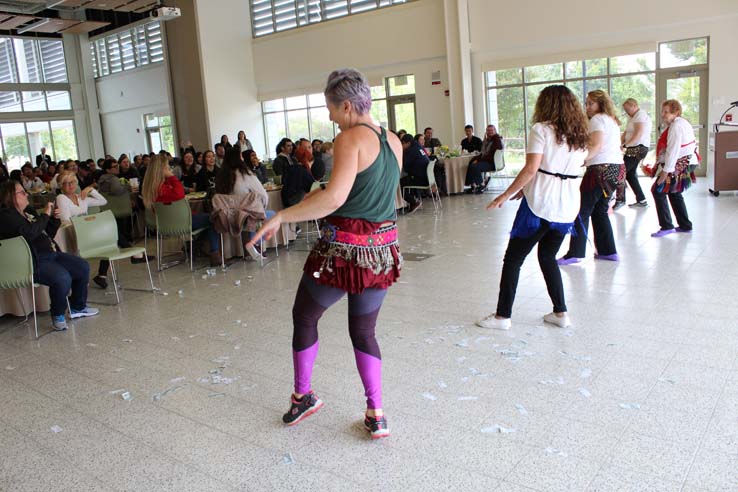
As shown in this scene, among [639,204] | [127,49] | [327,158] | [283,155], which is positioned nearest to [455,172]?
[327,158]

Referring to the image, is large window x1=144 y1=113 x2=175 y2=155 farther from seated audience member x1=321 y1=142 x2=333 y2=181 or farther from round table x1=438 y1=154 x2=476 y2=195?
round table x1=438 y1=154 x2=476 y2=195

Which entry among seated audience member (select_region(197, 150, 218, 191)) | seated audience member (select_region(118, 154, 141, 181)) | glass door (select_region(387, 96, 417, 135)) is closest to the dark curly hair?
seated audience member (select_region(197, 150, 218, 191))

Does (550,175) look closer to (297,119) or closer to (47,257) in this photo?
(47,257)

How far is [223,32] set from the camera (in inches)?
692

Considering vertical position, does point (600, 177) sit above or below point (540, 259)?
above

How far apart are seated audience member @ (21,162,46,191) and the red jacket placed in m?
5.55

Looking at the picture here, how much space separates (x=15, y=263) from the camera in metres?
4.61

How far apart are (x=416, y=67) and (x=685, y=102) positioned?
608cm

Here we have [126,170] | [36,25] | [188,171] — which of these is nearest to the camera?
[188,171]

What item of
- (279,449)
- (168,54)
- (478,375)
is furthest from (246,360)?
(168,54)

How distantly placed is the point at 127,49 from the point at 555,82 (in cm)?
1411

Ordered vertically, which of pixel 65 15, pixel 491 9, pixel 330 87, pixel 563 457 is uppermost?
pixel 65 15

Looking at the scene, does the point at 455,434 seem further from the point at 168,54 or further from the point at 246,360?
the point at 168,54

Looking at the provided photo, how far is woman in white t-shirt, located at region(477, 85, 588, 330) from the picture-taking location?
3906 mm
